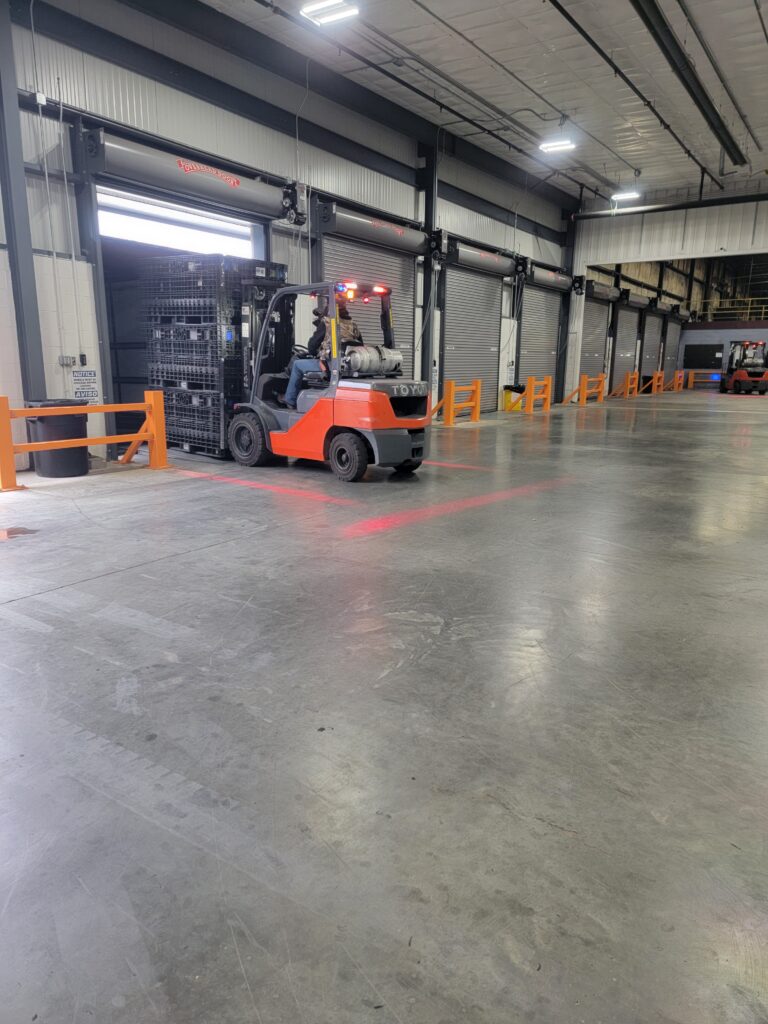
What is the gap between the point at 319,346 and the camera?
28.3ft

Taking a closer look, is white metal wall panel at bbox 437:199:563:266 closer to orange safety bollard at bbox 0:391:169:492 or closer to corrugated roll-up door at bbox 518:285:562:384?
corrugated roll-up door at bbox 518:285:562:384

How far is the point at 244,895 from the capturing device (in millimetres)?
1990

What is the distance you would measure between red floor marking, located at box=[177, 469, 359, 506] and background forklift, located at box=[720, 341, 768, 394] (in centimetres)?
2970

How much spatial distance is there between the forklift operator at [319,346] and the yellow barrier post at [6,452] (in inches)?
131

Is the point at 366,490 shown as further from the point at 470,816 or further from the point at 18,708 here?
the point at 470,816

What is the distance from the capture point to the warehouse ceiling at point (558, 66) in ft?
34.2

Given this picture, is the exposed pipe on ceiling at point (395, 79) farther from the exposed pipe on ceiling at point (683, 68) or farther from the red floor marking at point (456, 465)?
the red floor marking at point (456, 465)

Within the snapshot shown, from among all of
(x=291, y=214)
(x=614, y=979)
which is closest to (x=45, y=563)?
(x=614, y=979)

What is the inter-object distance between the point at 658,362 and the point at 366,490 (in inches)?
1225

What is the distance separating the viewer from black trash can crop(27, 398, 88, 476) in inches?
328

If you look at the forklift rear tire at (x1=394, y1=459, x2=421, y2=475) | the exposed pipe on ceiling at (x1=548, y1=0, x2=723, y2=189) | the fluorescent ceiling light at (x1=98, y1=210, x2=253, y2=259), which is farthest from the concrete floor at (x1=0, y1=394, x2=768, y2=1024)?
the exposed pipe on ceiling at (x1=548, y1=0, x2=723, y2=189)

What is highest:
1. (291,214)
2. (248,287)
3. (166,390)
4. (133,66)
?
(133,66)

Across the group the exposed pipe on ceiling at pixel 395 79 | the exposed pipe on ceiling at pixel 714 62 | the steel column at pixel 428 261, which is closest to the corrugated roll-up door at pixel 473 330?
the steel column at pixel 428 261

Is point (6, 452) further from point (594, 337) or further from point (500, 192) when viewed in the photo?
point (594, 337)
